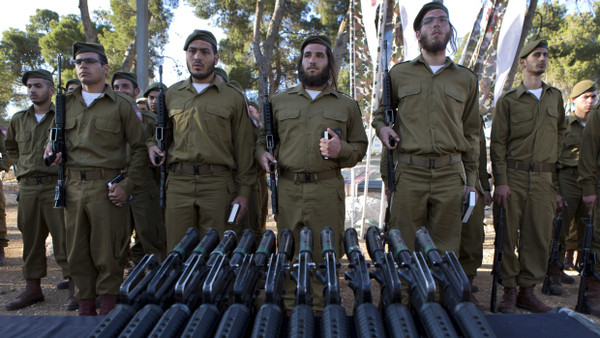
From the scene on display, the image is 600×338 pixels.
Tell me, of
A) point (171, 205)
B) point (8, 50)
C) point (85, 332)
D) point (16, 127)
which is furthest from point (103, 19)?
point (85, 332)

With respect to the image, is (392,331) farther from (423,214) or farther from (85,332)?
(423,214)

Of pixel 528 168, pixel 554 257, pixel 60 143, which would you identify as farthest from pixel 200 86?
pixel 554 257

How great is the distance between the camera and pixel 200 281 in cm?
176

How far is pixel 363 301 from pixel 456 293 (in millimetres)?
368

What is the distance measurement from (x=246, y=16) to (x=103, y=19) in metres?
12.6

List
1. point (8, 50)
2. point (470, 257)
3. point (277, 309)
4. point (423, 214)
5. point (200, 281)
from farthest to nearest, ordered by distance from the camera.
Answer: point (8, 50), point (470, 257), point (423, 214), point (200, 281), point (277, 309)

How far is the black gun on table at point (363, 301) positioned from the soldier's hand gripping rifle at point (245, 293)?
0.43m

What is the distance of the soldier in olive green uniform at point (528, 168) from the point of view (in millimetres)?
3750

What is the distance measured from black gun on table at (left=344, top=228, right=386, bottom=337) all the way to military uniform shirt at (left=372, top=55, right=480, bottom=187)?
1.41 metres

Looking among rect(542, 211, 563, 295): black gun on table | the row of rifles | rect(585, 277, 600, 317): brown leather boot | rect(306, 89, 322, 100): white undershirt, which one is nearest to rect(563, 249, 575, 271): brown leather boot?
rect(542, 211, 563, 295): black gun on table

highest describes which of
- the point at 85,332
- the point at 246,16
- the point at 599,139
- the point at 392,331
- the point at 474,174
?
the point at 246,16

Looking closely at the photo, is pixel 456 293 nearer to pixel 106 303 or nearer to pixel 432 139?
pixel 432 139

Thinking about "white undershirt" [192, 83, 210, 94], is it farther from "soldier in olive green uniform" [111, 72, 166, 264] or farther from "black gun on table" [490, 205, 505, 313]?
"black gun on table" [490, 205, 505, 313]

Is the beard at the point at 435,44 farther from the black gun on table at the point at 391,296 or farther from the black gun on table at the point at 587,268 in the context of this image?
the black gun on table at the point at 587,268
